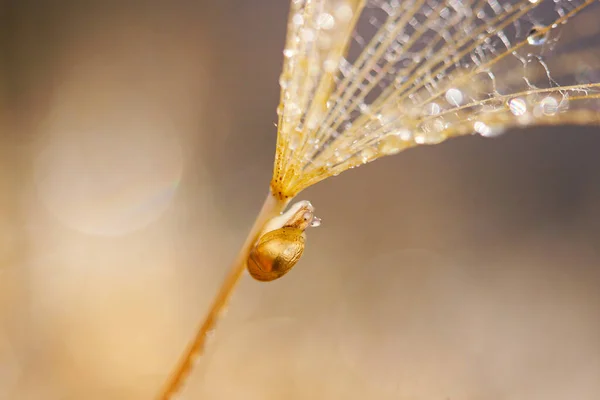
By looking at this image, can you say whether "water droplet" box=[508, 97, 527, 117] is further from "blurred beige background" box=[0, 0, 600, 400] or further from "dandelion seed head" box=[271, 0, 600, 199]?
"blurred beige background" box=[0, 0, 600, 400]

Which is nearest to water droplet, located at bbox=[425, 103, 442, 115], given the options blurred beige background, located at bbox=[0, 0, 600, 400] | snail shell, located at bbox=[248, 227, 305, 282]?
snail shell, located at bbox=[248, 227, 305, 282]

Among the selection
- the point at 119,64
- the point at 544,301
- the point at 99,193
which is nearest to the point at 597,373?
the point at 544,301

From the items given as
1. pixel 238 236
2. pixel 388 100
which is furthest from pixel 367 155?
pixel 238 236

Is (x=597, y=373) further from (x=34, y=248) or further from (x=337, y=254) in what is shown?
(x=34, y=248)

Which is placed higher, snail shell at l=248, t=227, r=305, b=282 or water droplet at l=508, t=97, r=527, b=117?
snail shell at l=248, t=227, r=305, b=282

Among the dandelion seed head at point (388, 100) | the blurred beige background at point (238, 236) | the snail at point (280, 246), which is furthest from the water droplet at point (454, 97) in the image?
the blurred beige background at point (238, 236)

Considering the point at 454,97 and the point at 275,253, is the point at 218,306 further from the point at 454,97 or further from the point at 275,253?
the point at 454,97
